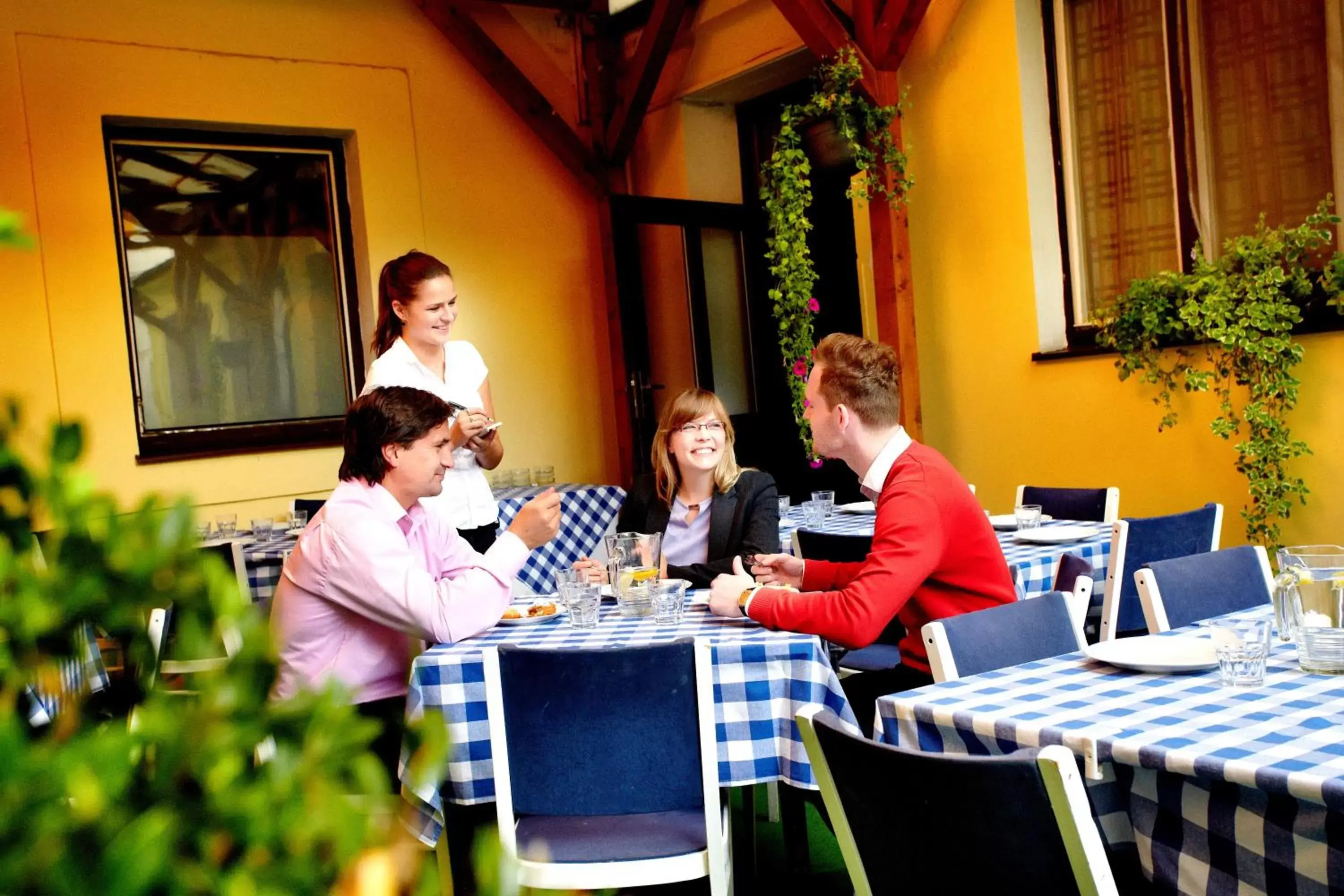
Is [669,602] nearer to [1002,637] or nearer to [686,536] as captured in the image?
[1002,637]

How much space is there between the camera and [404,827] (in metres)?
0.35

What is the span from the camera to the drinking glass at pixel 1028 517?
3662 millimetres

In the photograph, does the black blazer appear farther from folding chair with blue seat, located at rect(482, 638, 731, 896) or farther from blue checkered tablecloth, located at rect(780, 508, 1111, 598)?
folding chair with blue seat, located at rect(482, 638, 731, 896)

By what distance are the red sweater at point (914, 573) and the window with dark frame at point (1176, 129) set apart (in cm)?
264

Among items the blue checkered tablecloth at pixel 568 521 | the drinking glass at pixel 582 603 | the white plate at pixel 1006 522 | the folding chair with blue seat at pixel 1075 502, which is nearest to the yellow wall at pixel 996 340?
the folding chair with blue seat at pixel 1075 502

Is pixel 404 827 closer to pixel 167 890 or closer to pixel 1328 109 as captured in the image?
pixel 167 890

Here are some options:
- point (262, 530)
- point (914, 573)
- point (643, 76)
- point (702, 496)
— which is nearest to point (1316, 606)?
point (914, 573)

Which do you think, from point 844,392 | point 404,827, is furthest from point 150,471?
point 404,827

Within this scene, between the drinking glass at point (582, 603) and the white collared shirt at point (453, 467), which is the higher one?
the white collared shirt at point (453, 467)

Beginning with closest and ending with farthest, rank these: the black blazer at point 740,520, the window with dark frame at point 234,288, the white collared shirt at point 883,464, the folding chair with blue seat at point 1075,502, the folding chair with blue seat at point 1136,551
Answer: the white collared shirt at point 883,464
the folding chair with blue seat at point 1136,551
the black blazer at point 740,520
the folding chair with blue seat at point 1075,502
the window with dark frame at point 234,288

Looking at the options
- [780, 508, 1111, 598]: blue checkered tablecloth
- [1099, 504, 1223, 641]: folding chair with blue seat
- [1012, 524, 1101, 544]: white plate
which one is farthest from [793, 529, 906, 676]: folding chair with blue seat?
[1099, 504, 1223, 641]: folding chair with blue seat

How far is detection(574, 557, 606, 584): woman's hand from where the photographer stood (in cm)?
293

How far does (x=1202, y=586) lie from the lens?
2436 millimetres

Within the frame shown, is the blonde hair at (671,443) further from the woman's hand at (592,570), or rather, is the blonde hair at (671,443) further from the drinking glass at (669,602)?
the drinking glass at (669,602)
